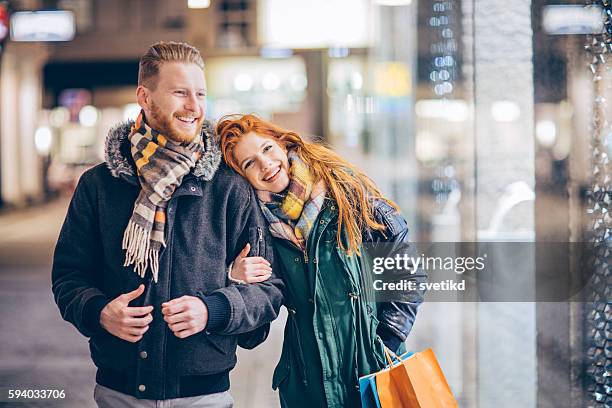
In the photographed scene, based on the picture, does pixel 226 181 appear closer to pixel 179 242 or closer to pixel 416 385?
pixel 179 242

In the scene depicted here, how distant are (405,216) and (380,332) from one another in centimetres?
58

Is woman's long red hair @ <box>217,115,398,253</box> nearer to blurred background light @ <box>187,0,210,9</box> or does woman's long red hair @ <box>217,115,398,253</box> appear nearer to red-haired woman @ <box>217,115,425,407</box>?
red-haired woman @ <box>217,115,425,407</box>

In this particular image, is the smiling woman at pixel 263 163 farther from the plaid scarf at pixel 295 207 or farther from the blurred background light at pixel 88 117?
the blurred background light at pixel 88 117

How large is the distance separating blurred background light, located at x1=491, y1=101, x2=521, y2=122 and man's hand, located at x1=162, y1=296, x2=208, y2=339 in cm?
176

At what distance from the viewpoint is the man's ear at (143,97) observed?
154 inches

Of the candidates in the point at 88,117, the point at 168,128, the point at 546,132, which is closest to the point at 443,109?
the point at 546,132

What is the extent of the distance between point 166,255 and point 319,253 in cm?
71

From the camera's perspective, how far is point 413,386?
370 cm

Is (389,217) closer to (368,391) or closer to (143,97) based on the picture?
(368,391)

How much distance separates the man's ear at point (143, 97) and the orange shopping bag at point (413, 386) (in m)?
1.66

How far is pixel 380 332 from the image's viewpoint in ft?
13.0

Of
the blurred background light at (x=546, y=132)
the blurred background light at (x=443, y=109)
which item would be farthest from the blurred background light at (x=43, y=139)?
→ the blurred background light at (x=546, y=132)

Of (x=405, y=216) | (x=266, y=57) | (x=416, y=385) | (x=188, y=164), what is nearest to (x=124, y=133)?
(x=188, y=164)

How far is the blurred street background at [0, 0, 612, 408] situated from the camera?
4047 millimetres
